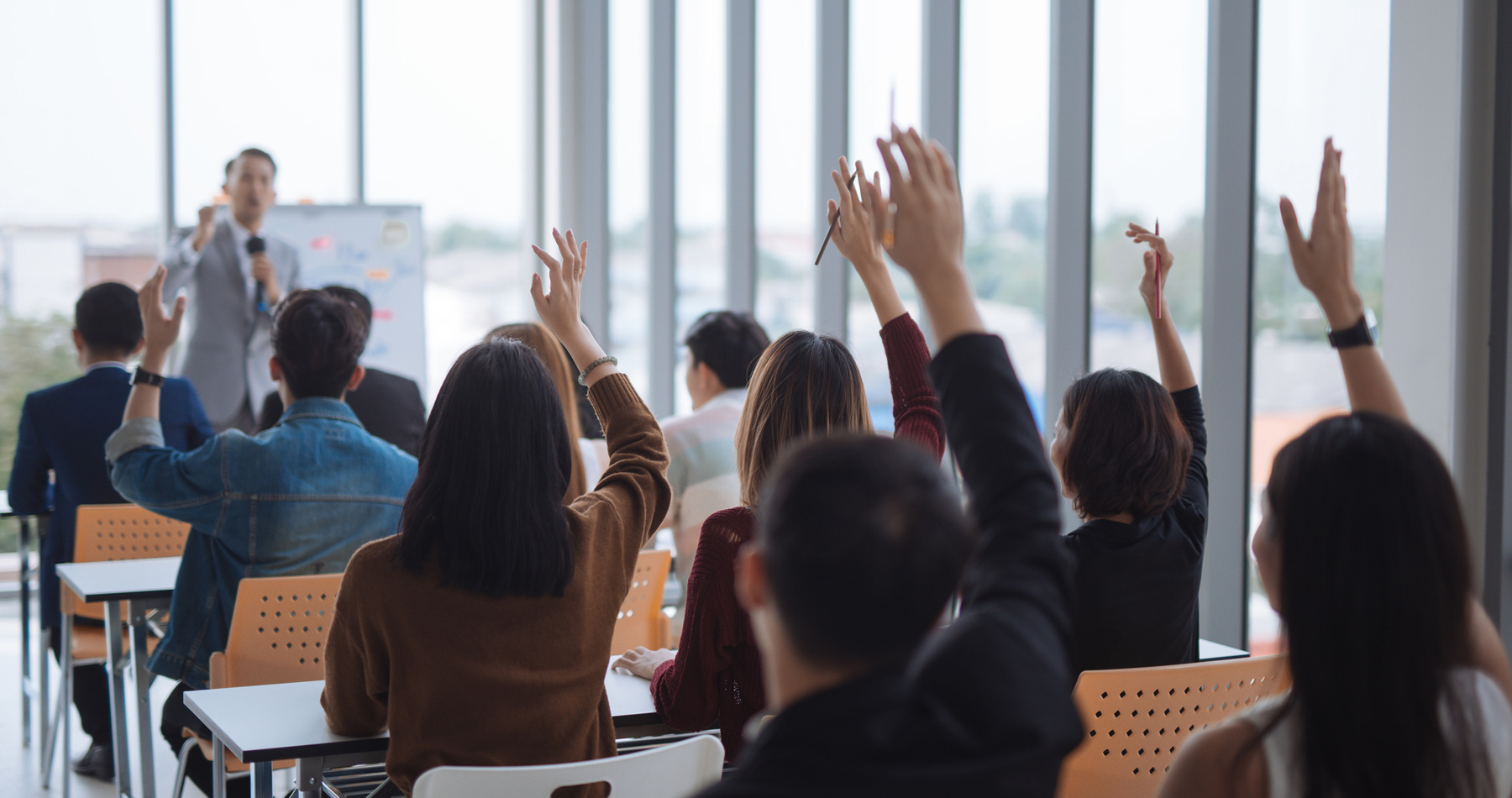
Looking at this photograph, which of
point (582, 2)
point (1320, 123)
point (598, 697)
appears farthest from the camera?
point (582, 2)

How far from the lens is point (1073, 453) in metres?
2.06

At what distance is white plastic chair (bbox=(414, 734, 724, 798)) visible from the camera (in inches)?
59.7

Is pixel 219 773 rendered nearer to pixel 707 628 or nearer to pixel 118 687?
pixel 707 628

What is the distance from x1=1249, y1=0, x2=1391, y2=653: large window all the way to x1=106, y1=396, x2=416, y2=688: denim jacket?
85.5 inches

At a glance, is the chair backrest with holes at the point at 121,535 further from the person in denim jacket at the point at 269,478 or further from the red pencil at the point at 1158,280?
the red pencil at the point at 1158,280

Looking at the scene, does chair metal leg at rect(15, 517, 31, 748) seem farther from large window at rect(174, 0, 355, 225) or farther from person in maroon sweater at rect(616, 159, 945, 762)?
person in maroon sweater at rect(616, 159, 945, 762)

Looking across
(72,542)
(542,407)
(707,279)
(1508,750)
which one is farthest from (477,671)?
(707,279)

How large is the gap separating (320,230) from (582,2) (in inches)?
91.7

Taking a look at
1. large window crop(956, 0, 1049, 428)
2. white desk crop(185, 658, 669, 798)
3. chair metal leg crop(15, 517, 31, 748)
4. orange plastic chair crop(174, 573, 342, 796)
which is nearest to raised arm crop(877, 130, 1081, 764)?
white desk crop(185, 658, 669, 798)

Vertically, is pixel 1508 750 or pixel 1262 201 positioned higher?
pixel 1262 201

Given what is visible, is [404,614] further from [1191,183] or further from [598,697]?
[1191,183]

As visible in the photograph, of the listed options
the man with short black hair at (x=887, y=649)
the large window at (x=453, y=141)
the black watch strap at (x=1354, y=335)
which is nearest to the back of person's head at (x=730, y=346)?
the black watch strap at (x=1354, y=335)

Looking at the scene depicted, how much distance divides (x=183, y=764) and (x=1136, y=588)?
2152 millimetres

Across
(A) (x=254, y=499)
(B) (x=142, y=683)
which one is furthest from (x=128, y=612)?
(A) (x=254, y=499)
